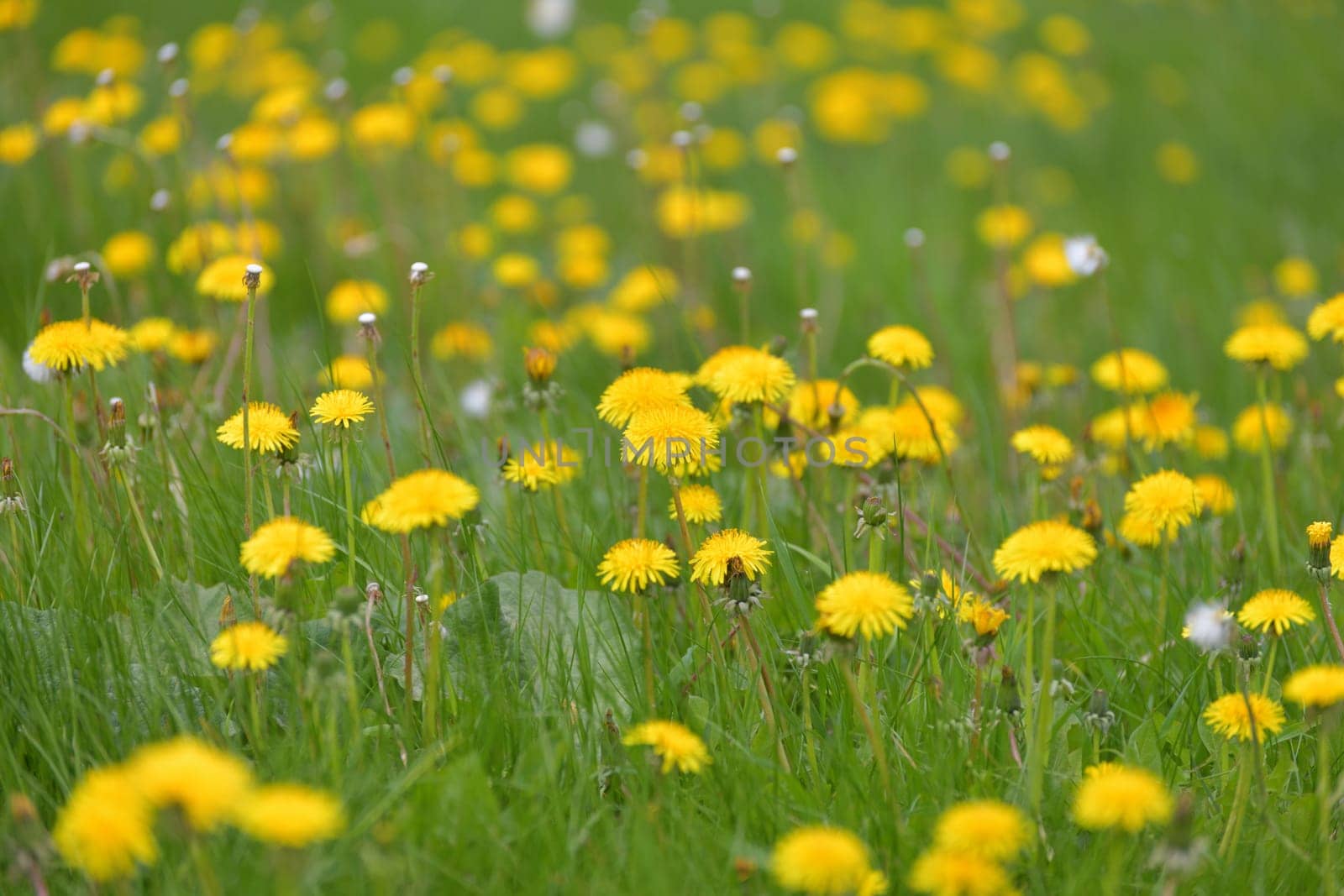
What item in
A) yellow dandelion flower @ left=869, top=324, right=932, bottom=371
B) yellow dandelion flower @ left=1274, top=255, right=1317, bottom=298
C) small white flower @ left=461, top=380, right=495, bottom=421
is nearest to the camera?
yellow dandelion flower @ left=869, top=324, right=932, bottom=371

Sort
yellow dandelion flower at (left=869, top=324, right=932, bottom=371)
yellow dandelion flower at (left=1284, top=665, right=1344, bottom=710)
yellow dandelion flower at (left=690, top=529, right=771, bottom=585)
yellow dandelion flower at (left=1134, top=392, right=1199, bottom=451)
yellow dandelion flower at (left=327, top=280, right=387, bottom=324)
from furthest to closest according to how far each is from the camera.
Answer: yellow dandelion flower at (left=327, top=280, right=387, bottom=324), yellow dandelion flower at (left=1134, top=392, right=1199, bottom=451), yellow dandelion flower at (left=869, top=324, right=932, bottom=371), yellow dandelion flower at (left=690, top=529, right=771, bottom=585), yellow dandelion flower at (left=1284, top=665, right=1344, bottom=710)

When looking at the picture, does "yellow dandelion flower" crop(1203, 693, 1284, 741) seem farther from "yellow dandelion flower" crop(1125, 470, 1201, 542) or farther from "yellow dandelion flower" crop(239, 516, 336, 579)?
"yellow dandelion flower" crop(239, 516, 336, 579)

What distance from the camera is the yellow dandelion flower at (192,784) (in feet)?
3.68

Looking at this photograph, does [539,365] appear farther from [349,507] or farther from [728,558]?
[728,558]

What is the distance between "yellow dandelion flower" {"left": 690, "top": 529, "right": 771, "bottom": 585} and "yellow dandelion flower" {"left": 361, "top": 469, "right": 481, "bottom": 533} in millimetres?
→ 349

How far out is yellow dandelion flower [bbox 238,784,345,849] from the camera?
1128mm

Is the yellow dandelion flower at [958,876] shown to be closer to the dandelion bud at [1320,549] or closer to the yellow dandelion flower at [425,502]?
the yellow dandelion flower at [425,502]

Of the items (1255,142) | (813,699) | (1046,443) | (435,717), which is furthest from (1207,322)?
(435,717)

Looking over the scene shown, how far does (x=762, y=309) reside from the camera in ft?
14.5

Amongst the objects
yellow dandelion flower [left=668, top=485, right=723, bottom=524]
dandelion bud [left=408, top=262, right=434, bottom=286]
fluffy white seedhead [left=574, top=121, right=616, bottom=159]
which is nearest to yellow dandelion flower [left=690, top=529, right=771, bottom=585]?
yellow dandelion flower [left=668, top=485, right=723, bottom=524]

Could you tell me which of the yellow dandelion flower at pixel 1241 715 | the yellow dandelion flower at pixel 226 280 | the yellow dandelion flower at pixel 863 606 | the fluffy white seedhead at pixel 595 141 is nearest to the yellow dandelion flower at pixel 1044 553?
the yellow dandelion flower at pixel 863 606

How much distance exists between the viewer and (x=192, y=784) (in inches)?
44.3

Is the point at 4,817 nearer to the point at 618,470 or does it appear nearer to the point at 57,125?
the point at 618,470

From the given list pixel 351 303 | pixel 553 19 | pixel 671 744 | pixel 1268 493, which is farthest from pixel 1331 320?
pixel 553 19
